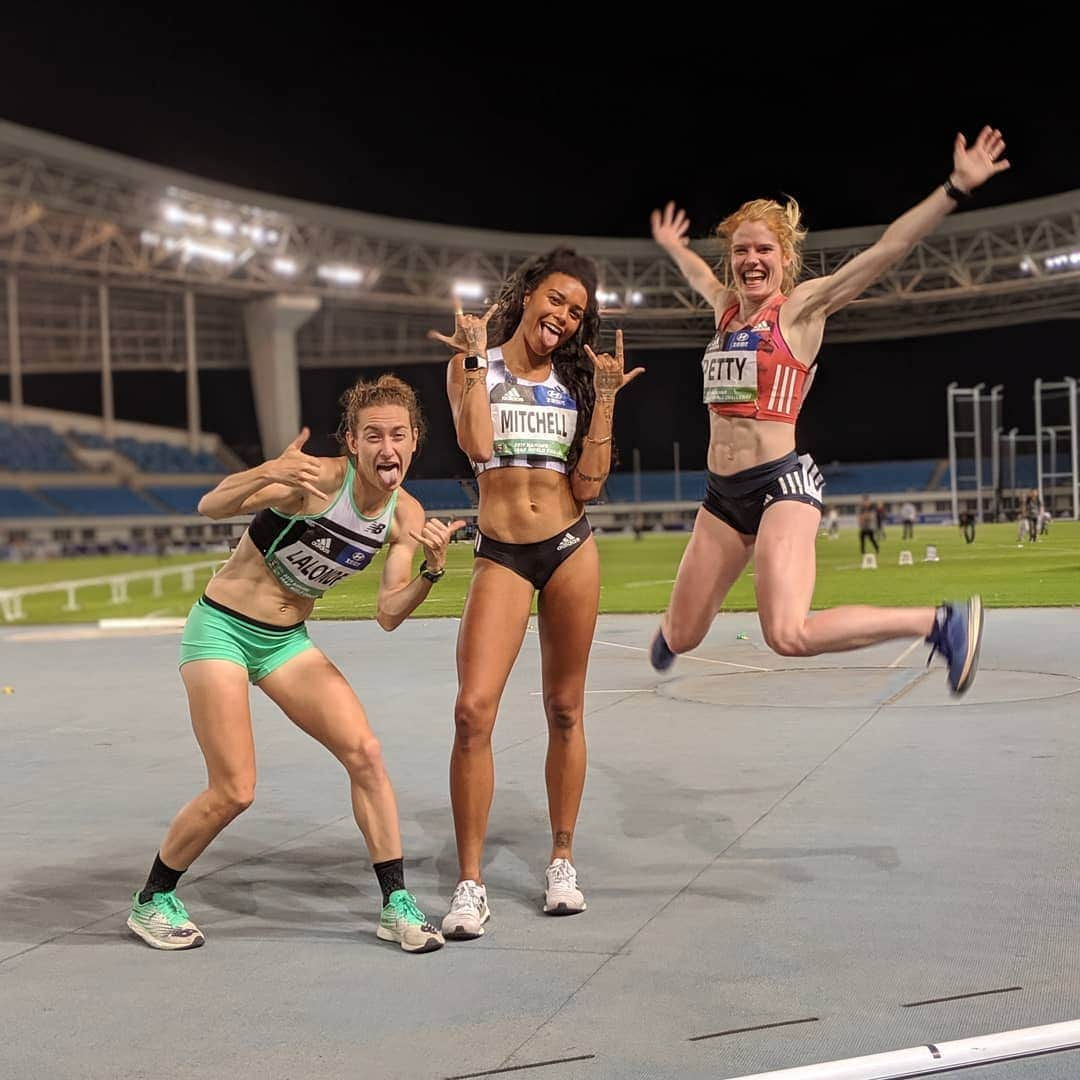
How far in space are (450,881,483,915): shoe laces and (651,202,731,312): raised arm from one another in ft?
8.30

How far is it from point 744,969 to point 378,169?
48658 millimetres

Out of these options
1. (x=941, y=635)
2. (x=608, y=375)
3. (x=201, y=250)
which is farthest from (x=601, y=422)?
(x=201, y=250)

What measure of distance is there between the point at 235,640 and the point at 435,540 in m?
0.75

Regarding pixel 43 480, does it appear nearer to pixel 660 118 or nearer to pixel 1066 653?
pixel 660 118

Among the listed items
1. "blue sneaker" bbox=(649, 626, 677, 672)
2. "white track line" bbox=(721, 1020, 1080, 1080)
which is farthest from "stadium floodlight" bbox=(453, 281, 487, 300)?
"white track line" bbox=(721, 1020, 1080, 1080)

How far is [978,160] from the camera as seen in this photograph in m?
4.61

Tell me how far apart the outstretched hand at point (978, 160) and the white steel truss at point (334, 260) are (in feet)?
93.9

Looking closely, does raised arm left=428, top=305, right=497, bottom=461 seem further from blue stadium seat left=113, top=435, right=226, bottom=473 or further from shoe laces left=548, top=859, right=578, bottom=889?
blue stadium seat left=113, top=435, right=226, bottom=473

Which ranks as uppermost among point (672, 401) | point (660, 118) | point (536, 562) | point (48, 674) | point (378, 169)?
point (378, 169)

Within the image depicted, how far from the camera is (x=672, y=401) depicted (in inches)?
1597

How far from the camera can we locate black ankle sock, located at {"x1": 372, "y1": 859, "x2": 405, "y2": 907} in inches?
158

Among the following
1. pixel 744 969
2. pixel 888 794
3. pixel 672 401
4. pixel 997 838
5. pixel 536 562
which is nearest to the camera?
pixel 744 969

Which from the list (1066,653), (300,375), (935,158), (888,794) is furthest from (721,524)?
(300,375)

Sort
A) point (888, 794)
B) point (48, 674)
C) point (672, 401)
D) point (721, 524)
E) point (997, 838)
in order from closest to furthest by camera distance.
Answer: point (997, 838) < point (721, 524) < point (888, 794) < point (48, 674) < point (672, 401)
